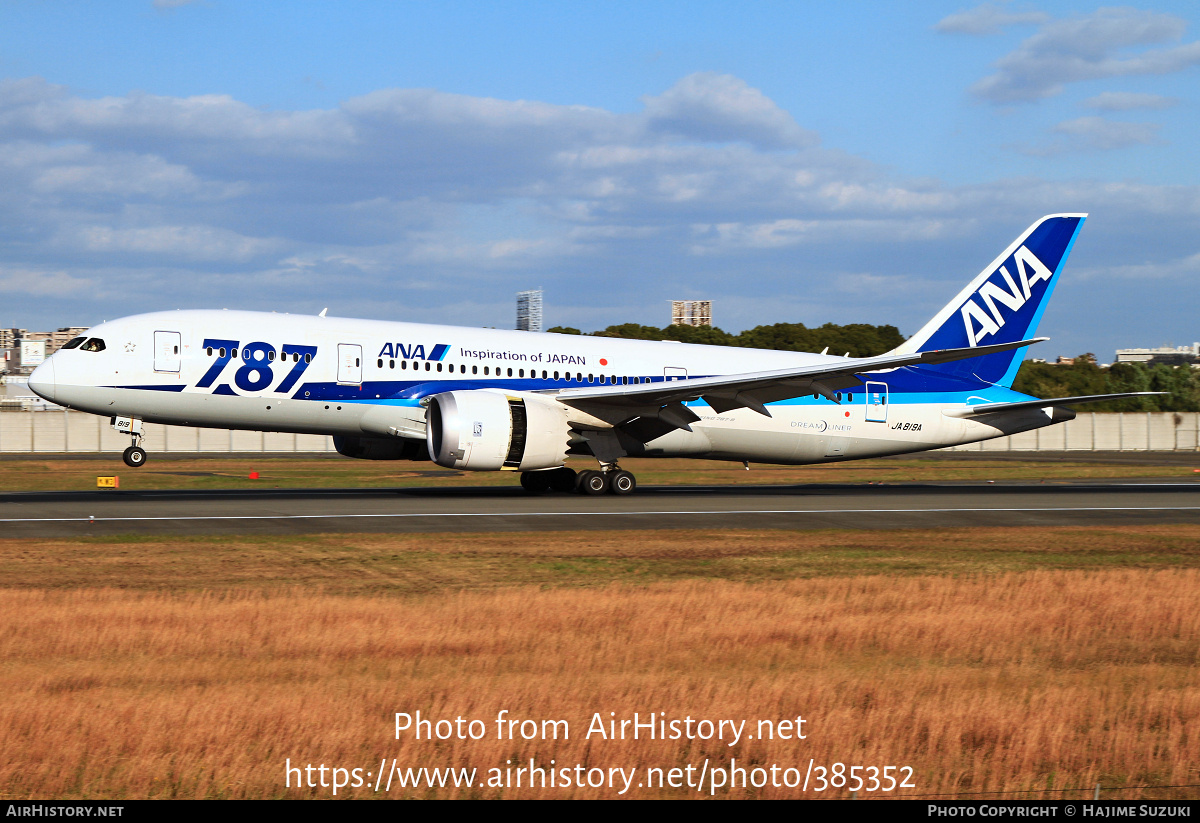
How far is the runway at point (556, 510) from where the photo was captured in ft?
65.6

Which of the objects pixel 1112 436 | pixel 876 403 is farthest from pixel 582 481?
pixel 1112 436

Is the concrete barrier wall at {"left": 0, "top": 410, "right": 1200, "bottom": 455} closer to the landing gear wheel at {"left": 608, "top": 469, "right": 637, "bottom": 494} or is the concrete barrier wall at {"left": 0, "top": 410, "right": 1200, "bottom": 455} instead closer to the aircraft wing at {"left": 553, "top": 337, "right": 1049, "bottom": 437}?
the landing gear wheel at {"left": 608, "top": 469, "right": 637, "bottom": 494}

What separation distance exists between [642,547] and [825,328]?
378ft

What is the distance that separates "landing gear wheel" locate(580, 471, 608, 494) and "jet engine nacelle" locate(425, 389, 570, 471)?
2230 mm

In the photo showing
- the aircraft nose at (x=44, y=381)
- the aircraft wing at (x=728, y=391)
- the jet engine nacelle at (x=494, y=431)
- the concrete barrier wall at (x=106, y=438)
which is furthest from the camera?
the concrete barrier wall at (x=106, y=438)

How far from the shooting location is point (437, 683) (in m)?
8.80

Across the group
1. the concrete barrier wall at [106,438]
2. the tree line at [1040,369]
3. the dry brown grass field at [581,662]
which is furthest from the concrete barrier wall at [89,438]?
the dry brown grass field at [581,662]

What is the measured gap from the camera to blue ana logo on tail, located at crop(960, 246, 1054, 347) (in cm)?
3148

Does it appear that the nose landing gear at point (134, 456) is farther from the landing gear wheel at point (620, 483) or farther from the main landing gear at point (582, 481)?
the landing gear wheel at point (620, 483)

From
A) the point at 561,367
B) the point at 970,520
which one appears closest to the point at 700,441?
the point at 561,367


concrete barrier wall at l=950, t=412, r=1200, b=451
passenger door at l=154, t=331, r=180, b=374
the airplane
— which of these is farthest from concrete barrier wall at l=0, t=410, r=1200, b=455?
passenger door at l=154, t=331, r=180, b=374

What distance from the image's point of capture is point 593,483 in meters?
27.7

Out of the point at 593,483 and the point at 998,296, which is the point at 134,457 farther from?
the point at 998,296
